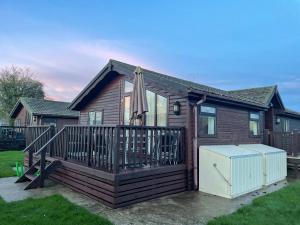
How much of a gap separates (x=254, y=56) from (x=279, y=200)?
66.9 ft

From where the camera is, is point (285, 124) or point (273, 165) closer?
point (273, 165)

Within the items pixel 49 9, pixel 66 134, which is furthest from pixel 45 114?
pixel 66 134

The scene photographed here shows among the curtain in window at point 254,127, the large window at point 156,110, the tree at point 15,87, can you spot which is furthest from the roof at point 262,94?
the tree at point 15,87

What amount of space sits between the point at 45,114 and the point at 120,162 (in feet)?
50.9

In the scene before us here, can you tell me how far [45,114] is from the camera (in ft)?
64.2

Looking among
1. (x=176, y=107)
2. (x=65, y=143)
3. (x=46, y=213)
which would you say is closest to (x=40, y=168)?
(x=65, y=143)

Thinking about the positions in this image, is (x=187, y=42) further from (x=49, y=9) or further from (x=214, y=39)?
(x=49, y=9)

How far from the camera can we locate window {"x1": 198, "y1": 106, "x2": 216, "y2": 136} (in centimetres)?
779

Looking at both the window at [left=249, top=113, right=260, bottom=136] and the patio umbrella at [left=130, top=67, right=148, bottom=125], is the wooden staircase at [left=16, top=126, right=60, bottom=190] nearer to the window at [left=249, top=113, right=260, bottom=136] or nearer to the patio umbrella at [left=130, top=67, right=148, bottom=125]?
the patio umbrella at [left=130, top=67, right=148, bottom=125]

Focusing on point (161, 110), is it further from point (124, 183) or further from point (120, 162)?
point (124, 183)

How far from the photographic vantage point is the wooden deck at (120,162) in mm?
5602

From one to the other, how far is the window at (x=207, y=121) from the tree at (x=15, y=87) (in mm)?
34004

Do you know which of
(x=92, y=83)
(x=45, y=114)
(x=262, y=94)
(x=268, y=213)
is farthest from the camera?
(x=45, y=114)

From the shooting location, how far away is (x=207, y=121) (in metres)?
8.05
